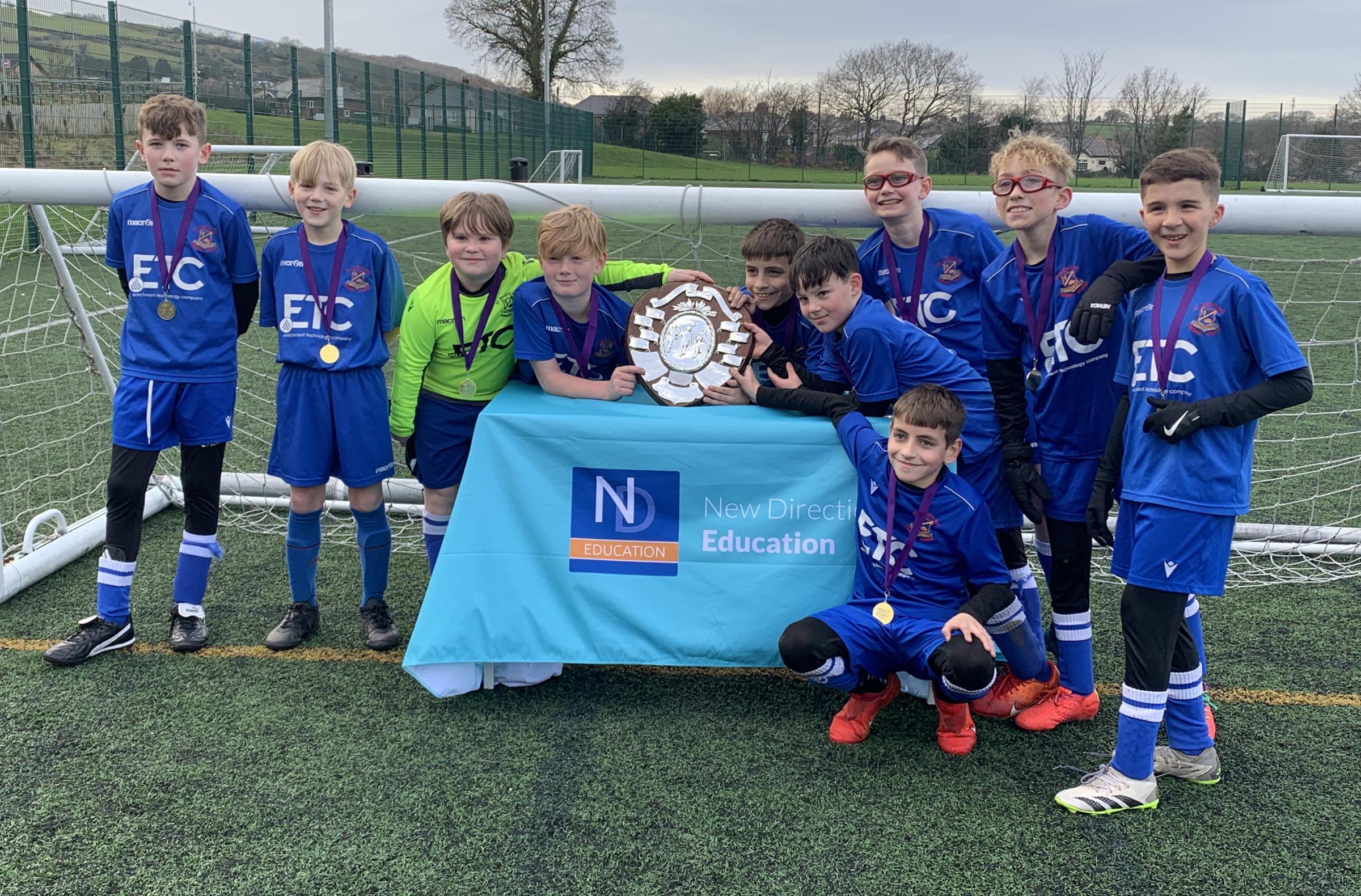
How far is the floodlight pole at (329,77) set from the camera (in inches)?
713

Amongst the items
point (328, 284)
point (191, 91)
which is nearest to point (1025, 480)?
point (328, 284)

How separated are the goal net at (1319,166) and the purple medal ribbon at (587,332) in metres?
31.6

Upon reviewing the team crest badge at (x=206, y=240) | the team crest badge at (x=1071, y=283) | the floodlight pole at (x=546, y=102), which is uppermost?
the floodlight pole at (x=546, y=102)

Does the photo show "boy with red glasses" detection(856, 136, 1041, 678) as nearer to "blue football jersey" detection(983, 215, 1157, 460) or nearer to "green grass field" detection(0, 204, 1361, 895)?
"blue football jersey" detection(983, 215, 1157, 460)

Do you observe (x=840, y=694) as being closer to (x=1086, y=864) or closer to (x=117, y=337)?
(x=1086, y=864)

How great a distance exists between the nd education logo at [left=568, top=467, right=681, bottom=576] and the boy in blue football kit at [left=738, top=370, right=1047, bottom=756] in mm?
496

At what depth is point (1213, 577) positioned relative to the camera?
2.63 metres

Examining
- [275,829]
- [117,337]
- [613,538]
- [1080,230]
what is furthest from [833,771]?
[117,337]

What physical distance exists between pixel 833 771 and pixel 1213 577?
3.62 ft

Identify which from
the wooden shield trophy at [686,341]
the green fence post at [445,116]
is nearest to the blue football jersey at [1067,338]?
the wooden shield trophy at [686,341]

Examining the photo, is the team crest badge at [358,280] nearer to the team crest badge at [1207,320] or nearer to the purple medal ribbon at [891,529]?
the purple medal ribbon at [891,529]

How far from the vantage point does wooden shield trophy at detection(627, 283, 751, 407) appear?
11.0 feet

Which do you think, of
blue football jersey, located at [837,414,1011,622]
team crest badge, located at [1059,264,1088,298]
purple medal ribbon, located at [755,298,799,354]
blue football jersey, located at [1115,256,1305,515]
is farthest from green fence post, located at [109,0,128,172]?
blue football jersey, located at [1115,256,1305,515]

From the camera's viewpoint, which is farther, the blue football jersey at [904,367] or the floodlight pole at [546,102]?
the floodlight pole at [546,102]
